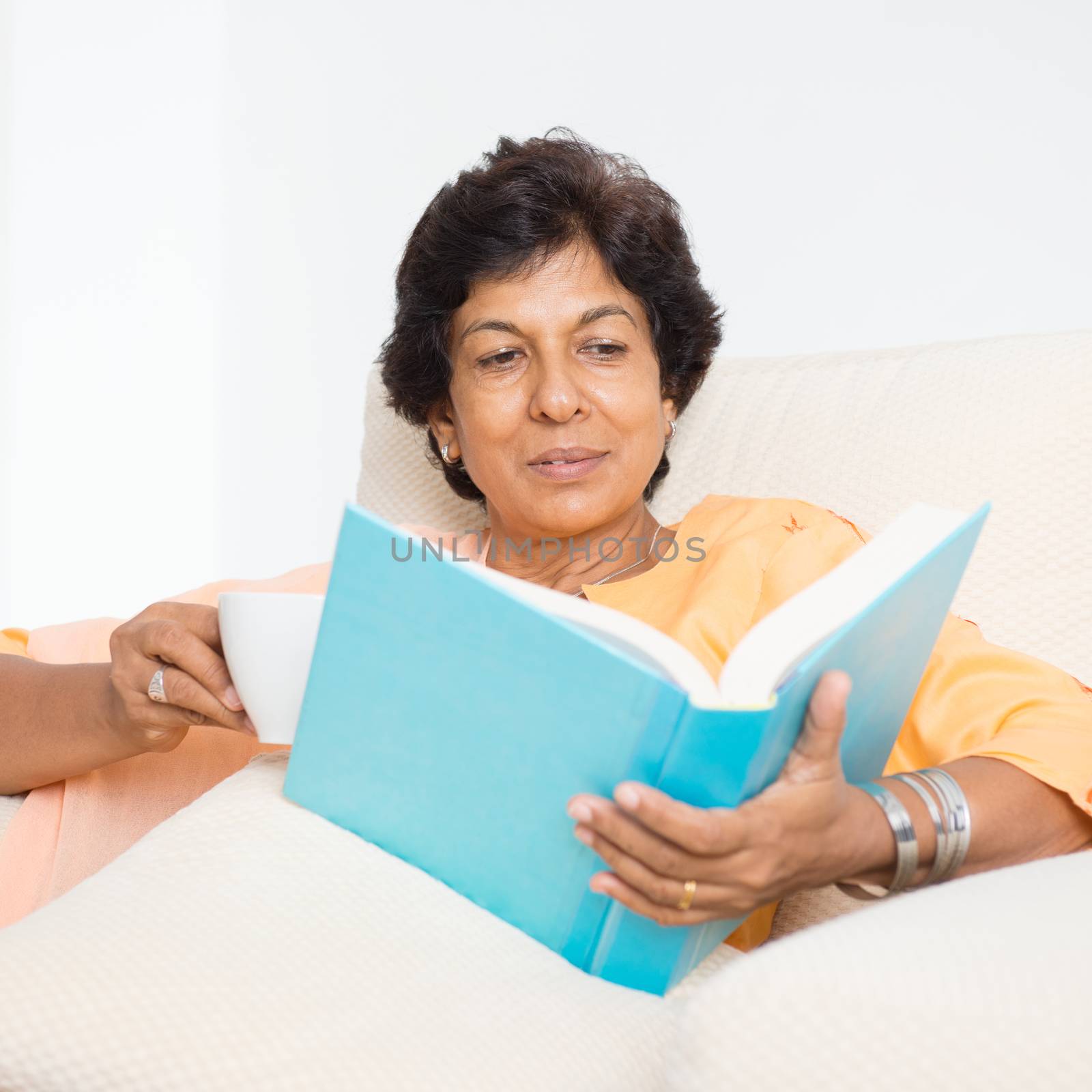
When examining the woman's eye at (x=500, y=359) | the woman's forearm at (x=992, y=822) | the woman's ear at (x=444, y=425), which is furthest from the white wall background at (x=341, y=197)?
the woman's forearm at (x=992, y=822)

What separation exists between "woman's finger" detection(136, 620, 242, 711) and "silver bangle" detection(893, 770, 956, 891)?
0.68 meters

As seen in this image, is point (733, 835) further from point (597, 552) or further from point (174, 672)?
point (597, 552)

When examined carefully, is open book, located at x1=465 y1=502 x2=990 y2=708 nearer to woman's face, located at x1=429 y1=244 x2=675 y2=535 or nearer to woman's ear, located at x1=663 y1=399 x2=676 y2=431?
woman's face, located at x1=429 y1=244 x2=675 y2=535

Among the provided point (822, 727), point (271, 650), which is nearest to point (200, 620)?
point (271, 650)

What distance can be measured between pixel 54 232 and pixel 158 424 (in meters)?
0.63

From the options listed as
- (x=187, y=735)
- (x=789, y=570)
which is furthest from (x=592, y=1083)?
(x=187, y=735)

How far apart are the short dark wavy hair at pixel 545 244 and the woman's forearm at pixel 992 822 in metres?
0.90

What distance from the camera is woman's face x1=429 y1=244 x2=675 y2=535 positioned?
5.25 ft

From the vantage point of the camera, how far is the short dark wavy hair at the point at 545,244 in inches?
64.3

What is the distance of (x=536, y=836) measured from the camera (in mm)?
962

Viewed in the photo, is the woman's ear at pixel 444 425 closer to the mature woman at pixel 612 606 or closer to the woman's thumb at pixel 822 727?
the mature woman at pixel 612 606

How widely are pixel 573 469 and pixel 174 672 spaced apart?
625 millimetres

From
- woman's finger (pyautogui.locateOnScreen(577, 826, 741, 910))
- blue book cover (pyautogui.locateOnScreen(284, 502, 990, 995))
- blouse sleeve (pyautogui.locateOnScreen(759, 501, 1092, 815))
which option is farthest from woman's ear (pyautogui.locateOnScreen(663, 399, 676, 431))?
woman's finger (pyautogui.locateOnScreen(577, 826, 741, 910))

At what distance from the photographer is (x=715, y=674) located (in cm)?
137
